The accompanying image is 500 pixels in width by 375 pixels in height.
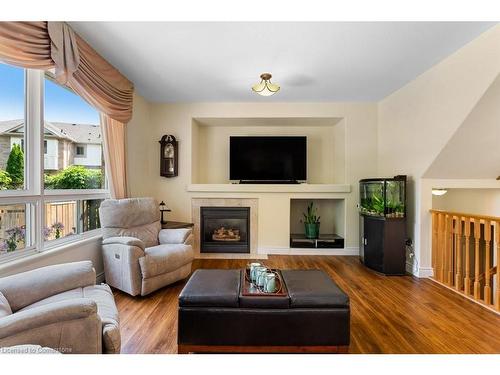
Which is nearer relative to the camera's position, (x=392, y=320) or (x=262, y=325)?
(x=262, y=325)

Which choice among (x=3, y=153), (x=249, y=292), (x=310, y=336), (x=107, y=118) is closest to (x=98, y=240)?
(x=3, y=153)

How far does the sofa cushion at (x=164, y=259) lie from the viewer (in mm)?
2482

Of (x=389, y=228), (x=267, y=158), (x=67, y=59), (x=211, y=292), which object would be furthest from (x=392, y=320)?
(x=67, y=59)

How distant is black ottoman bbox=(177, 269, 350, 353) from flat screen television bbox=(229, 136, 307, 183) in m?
2.86

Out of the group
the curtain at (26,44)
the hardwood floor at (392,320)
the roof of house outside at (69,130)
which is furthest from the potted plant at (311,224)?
the curtain at (26,44)

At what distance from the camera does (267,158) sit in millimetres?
4340

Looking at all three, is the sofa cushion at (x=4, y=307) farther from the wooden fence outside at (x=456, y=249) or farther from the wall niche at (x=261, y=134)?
the wooden fence outside at (x=456, y=249)

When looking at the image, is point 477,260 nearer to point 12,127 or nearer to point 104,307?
point 104,307

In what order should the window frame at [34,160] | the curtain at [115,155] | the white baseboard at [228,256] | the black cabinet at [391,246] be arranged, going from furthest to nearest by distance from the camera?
1. the white baseboard at [228,256]
2. the black cabinet at [391,246]
3. the curtain at [115,155]
4. the window frame at [34,160]

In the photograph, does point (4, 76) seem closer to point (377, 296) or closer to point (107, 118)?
point (107, 118)

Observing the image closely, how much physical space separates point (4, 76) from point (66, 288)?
5.98 ft

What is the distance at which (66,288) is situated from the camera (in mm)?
1639

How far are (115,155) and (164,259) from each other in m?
1.52

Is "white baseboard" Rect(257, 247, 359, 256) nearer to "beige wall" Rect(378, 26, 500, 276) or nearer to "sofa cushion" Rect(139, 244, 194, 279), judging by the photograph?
"beige wall" Rect(378, 26, 500, 276)
